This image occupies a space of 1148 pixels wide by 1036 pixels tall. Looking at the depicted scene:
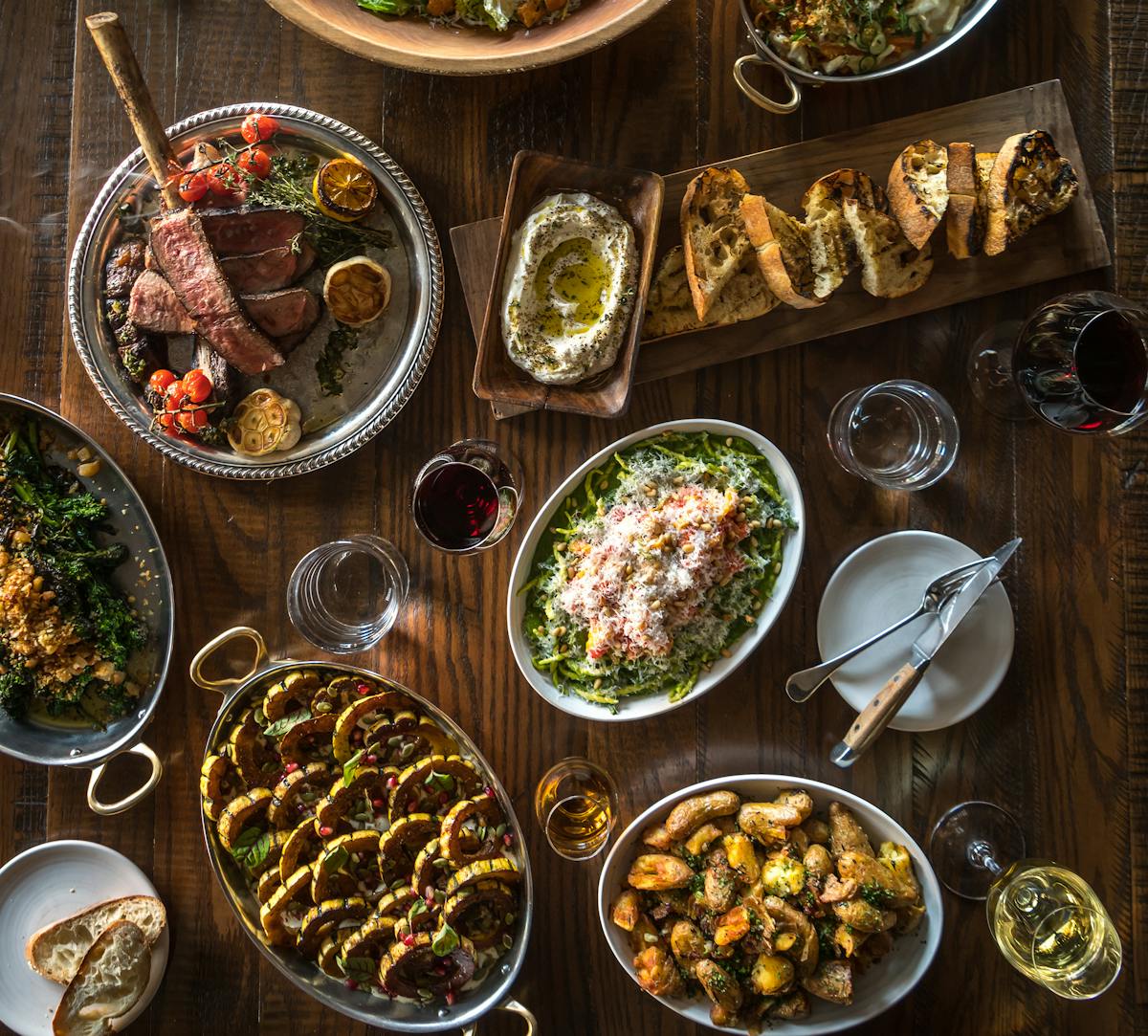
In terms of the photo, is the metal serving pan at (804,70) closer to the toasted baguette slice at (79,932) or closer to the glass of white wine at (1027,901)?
the glass of white wine at (1027,901)

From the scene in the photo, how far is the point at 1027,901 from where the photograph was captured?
2.31 m

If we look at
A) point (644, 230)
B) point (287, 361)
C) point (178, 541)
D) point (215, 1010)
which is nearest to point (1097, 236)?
point (644, 230)

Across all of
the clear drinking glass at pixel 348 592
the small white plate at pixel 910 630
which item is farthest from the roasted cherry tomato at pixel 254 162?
the small white plate at pixel 910 630

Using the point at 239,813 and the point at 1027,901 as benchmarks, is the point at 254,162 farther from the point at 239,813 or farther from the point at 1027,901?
the point at 1027,901

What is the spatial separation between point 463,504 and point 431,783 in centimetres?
73

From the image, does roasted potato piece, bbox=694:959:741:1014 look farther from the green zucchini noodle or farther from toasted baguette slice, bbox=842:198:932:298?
toasted baguette slice, bbox=842:198:932:298

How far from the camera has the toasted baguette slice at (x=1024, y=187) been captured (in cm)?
223

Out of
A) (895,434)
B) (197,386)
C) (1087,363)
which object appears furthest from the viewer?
(895,434)

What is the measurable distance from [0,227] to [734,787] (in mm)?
2598

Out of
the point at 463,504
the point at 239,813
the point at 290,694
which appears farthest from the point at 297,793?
the point at 463,504

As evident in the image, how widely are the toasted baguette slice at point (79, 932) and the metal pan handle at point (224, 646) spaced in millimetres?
631

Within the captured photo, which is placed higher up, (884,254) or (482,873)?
(884,254)

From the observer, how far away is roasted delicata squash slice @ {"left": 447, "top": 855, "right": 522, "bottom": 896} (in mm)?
2213

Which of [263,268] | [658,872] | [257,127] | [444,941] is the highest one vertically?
[257,127]
